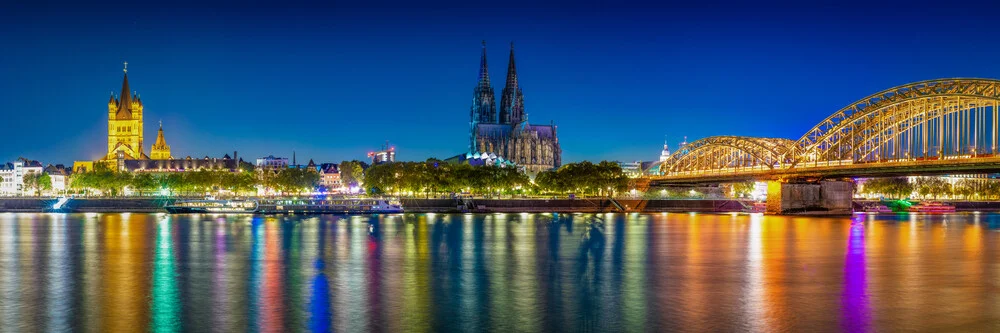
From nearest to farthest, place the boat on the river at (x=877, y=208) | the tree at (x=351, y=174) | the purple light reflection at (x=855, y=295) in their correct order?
the purple light reflection at (x=855, y=295) < the boat on the river at (x=877, y=208) < the tree at (x=351, y=174)

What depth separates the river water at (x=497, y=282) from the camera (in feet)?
75.3

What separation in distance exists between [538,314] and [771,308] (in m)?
6.65

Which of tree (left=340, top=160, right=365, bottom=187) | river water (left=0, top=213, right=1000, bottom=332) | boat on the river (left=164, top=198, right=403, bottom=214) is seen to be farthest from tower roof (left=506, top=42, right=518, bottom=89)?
river water (left=0, top=213, right=1000, bottom=332)

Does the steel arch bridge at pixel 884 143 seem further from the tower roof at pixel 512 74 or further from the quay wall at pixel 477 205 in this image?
the tower roof at pixel 512 74

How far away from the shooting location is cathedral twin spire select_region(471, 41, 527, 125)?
181 meters

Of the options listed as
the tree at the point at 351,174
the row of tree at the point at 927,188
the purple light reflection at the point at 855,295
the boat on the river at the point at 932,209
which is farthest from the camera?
the tree at the point at 351,174

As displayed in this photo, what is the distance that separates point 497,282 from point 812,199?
197 feet

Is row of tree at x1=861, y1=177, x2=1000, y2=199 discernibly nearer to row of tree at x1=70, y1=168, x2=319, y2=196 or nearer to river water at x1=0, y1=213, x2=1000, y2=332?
row of tree at x1=70, y1=168, x2=319, y2=196

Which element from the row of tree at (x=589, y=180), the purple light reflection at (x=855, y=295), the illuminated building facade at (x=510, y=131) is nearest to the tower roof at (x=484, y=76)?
the illuminated building facade at (x=510, y=131)

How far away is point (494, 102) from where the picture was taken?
595ft

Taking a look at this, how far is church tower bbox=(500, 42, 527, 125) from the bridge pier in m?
99.6

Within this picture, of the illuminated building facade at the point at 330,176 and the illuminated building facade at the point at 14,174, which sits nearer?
the illuminated building facade at the point at 14,174

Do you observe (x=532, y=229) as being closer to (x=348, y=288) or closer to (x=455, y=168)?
(x=348, y=288)

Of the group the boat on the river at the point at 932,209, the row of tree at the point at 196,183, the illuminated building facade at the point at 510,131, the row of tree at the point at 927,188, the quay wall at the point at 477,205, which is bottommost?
the boat on the river at the point at 932,209
